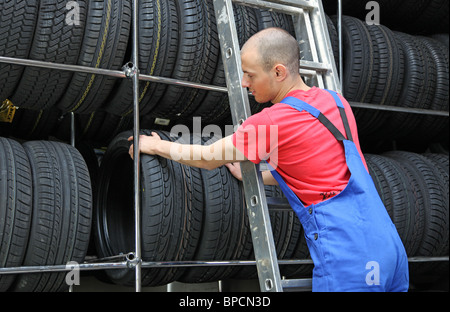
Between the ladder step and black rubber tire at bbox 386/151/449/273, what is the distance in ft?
5.27

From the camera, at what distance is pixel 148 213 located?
9.73 feet

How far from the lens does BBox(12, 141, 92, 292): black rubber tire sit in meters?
2.79

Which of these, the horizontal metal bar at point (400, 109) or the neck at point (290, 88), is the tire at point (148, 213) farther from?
Result: the horizontal metal bar at point (400, 109)

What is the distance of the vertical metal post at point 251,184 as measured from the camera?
2.50 metres

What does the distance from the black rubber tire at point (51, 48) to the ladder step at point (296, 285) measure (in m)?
1.48

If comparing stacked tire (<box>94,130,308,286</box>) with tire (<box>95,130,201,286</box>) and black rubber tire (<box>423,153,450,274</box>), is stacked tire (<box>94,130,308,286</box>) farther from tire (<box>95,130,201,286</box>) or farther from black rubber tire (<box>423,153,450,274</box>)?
black rubber tire (<box>423,153,450,274</box>)

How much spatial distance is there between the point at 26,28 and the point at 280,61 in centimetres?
123

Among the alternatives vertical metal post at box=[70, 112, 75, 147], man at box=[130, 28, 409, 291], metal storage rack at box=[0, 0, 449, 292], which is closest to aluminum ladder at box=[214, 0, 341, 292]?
metal storage rack at box=[0, 0, 449, 292]

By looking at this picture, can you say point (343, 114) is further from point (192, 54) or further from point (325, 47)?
point (192, 54)

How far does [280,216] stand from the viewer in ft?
11.1

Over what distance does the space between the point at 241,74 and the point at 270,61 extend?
225 mm

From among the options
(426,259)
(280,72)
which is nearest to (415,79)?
(426,259)
